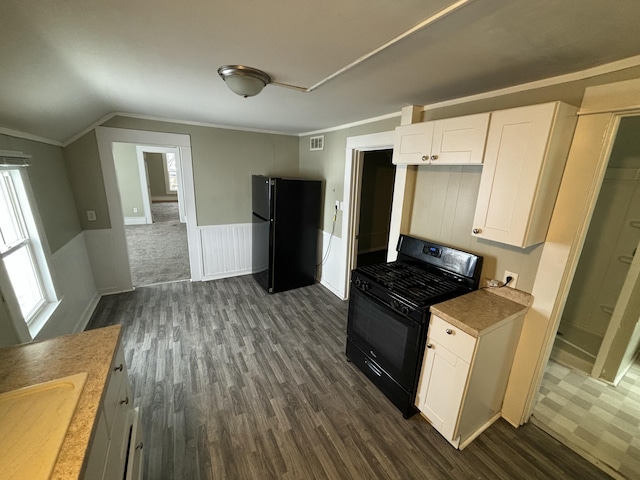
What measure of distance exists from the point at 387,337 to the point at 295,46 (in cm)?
194

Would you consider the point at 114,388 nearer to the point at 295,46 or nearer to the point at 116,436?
the point at 116,436

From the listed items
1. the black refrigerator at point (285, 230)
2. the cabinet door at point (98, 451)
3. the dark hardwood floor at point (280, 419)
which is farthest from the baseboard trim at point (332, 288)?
the cabinet door at point (98, 451)

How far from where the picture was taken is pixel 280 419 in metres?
1.84

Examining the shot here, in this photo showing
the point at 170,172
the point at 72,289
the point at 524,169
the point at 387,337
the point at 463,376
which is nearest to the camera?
the point at 524,169

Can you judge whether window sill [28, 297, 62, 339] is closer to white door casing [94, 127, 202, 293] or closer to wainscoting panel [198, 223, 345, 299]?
white door casing [94, 127, 202, 293]

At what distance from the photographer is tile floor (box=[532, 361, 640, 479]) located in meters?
1.68

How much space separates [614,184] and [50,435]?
386 cm

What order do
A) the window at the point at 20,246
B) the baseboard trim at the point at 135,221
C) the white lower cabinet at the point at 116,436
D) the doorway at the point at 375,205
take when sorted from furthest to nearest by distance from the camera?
the baseboard trim at the point at 135,221 < the doorway at the point at 375,205 < the window at the point at 20,246 < the white lower cabinet at the point at 116,436

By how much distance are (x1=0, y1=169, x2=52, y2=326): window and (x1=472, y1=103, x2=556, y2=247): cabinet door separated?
3.28 metres

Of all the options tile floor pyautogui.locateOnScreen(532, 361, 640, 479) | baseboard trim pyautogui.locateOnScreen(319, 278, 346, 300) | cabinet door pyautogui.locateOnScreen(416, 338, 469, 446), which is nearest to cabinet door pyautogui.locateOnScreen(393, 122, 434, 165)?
cabinet door pyautogui.locateOnScreen(416, 338, 469, 446)

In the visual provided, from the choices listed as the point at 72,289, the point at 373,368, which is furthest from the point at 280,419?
the point at 72,289

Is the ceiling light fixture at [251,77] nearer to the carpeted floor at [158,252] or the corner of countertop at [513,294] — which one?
the corner of countertop at [513,294]

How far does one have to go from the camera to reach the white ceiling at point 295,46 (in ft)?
3.05

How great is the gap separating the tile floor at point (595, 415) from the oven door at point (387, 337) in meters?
1.09
